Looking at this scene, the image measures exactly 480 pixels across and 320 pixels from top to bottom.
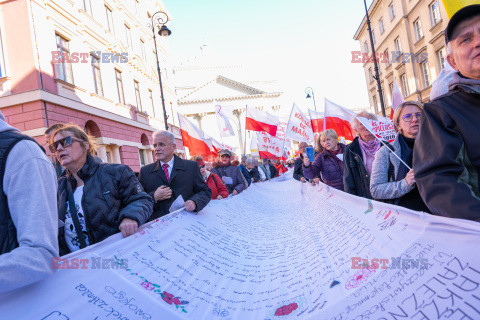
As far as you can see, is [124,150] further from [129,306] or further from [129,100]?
[129,306]

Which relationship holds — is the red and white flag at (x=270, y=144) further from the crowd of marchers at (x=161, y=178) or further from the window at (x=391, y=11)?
the window at (x=391, y=11)

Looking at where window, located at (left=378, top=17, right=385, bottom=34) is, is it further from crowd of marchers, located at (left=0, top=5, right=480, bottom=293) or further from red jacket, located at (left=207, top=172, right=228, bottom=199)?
crowd of marchers, located at (left=0, top=5, right=480, bottom=293)

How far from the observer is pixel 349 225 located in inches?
119

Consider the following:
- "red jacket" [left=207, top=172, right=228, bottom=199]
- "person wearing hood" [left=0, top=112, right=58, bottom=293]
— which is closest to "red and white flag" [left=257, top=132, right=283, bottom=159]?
"red jacket" [left=207, top=172, right=228, bottom=199]

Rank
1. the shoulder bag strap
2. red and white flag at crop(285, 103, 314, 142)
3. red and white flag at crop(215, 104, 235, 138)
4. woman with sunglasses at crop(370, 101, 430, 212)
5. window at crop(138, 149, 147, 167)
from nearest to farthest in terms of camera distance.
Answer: the shoulder bag strap
woman with sunglasses at crop(370, 101, 430, 212)
red and white flag at crop(285, 103, 314, 142)
red and white flag at crop(215, 104, 235, 138)
window at crop(138, 149, 147, 167)

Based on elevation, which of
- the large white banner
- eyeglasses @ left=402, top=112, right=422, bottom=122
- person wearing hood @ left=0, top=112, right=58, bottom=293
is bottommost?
the large white banner

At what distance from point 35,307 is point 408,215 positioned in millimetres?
1902

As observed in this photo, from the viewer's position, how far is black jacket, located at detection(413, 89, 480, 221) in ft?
4.55

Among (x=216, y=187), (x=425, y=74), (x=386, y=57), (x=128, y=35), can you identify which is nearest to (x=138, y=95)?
(x=128, y=35)

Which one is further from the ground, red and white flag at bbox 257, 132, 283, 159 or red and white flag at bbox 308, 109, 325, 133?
red and white flag at bbox 308, 109, 325, 133

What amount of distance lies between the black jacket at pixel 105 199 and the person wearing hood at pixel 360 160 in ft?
8.31

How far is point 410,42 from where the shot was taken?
2664cm

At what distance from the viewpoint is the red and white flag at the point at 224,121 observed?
44.4 feet

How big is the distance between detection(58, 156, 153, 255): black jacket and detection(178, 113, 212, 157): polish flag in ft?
22.1
